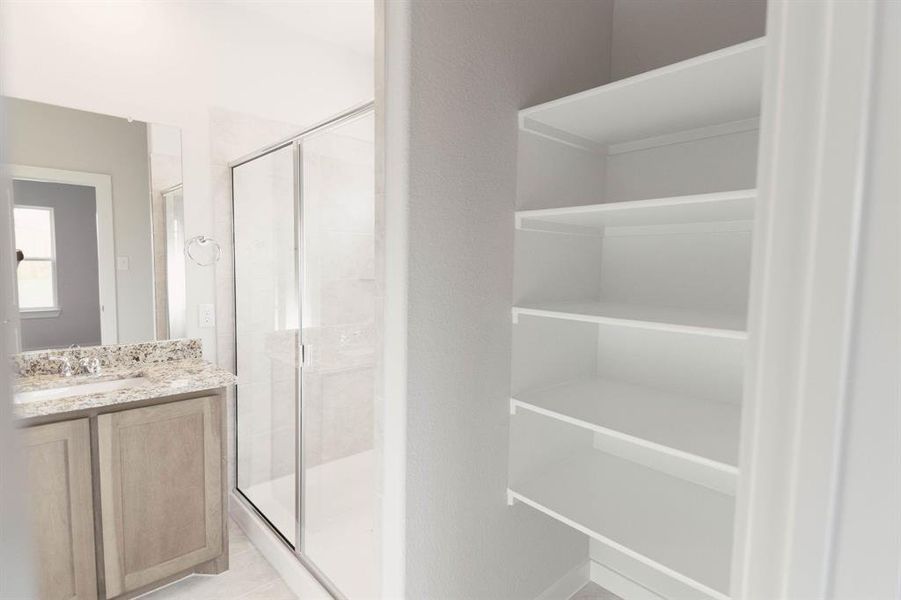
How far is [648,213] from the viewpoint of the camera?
1.33 m

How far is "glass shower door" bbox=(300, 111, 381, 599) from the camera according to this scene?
2086 millimetres

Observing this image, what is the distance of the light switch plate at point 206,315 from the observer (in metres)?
2.31

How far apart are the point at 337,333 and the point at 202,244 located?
0.78 meters

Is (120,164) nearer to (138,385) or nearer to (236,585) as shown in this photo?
(138,385)

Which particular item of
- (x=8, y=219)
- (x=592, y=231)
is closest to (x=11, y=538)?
(x=8, y=219)

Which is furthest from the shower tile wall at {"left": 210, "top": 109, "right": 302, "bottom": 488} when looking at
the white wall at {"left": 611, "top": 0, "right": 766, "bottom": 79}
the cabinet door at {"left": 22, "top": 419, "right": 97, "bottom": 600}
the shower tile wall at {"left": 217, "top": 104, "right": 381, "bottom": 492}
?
the white wall at {"left": 611, "top": 0, "right": 766, "bottom": 79}

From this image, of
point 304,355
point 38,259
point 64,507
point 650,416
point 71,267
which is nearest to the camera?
point 650,416

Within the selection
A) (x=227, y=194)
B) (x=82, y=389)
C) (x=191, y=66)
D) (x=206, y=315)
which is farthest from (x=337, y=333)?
(x=191, y=66)

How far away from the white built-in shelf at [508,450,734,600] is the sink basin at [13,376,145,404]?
1.57 meters

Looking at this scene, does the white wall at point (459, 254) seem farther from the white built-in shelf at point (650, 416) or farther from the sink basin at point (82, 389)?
the sink basin at point (82, 389)

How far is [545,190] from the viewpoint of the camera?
1541mm

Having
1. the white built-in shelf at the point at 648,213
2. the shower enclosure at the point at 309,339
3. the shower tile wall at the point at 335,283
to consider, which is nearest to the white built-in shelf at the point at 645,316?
the white built-in shelf at the point at 648,213

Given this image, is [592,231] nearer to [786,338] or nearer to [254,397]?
[786,338]

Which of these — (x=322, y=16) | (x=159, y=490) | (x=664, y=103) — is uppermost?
(x=322, y=16)
